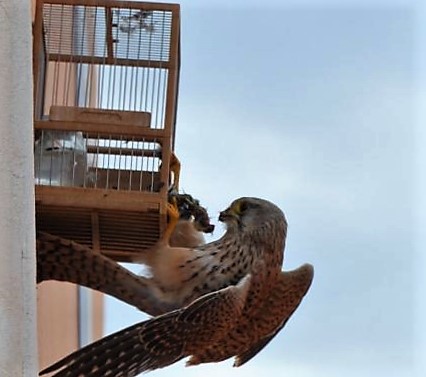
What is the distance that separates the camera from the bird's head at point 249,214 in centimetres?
313

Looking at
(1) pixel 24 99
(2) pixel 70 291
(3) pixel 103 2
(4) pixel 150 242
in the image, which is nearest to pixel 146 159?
(4) pixel 150 242

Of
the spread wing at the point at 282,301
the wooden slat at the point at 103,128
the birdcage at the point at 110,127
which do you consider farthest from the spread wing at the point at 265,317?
the wooden slat at the point at 103,128

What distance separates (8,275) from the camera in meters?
1.84

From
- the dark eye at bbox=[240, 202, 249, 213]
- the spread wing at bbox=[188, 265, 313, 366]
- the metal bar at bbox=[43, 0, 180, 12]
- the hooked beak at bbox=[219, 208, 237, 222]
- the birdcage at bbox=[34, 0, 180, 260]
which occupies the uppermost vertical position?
the metal bar at bbox=[43, 0, 180, 12]

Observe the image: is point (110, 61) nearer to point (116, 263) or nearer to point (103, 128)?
point (103, 128)

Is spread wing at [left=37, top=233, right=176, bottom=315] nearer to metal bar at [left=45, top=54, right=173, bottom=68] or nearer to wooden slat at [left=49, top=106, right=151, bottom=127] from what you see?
wooden slat at [left=49, top=106, right=151, bottom=127]

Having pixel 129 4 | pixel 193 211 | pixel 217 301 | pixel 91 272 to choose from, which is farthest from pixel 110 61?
pixel 217 301

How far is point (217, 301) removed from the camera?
110 inches

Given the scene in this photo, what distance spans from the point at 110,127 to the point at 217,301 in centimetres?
48

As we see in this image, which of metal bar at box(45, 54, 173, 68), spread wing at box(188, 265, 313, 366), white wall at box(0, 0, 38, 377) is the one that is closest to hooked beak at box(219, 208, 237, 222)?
spread wing at box(188, 265, 313, 366)

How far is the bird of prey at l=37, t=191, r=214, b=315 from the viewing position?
2.82 metres

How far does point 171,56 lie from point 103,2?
0.21 m

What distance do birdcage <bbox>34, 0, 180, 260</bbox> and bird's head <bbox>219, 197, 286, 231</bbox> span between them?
0.80ft

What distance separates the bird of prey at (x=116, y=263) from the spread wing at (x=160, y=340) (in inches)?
7.4
